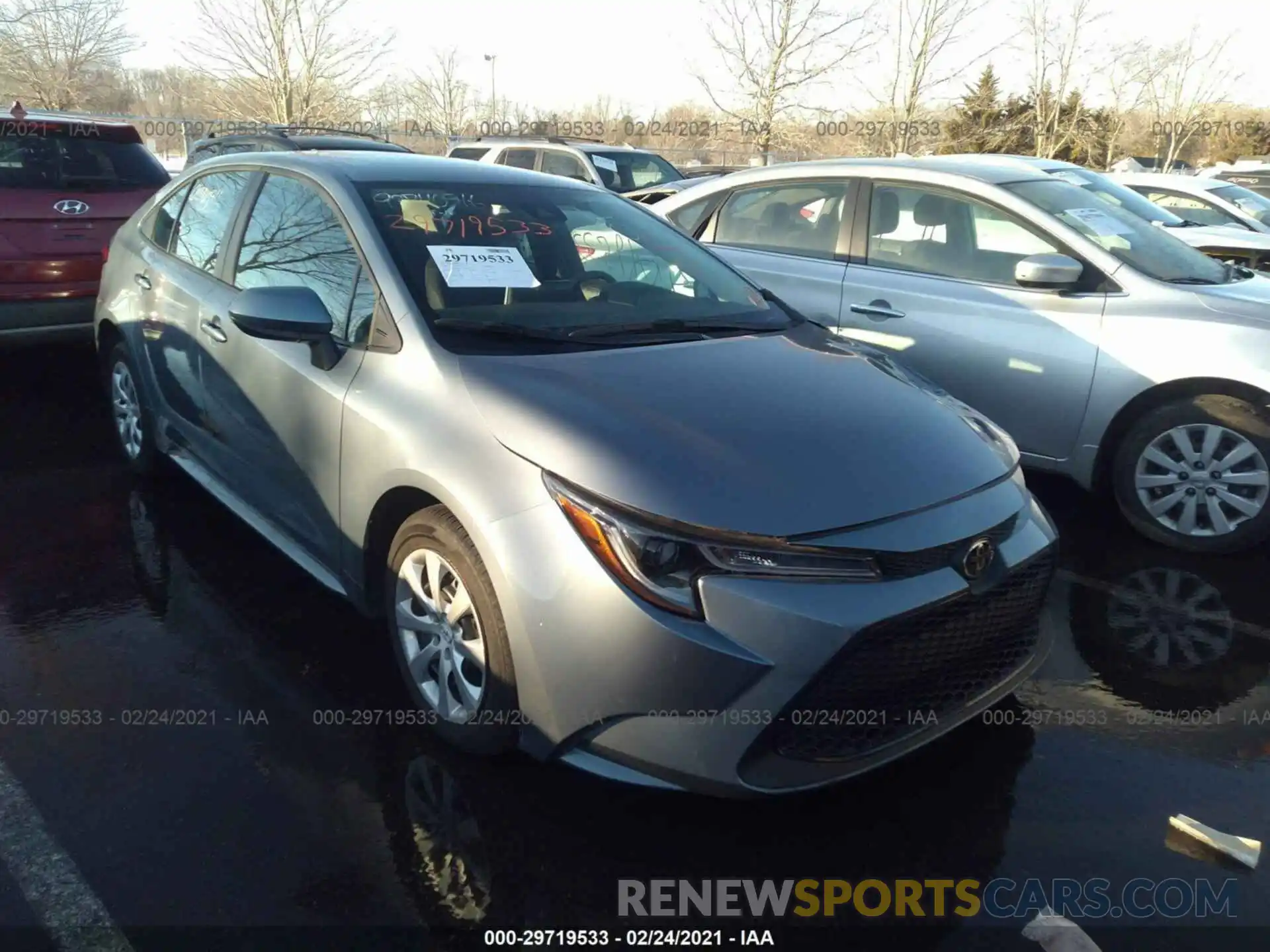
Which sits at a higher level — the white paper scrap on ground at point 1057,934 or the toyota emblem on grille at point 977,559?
the toyota emblem on grille at point 977,559

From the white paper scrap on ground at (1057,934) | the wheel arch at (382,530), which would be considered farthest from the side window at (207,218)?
the white paper scrap on ground at (1057,934)

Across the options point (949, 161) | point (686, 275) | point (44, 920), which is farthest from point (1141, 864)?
point (949, 161)

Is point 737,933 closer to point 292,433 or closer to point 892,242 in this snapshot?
point 292,433

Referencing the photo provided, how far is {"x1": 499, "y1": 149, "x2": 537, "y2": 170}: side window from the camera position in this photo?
13.6 meters

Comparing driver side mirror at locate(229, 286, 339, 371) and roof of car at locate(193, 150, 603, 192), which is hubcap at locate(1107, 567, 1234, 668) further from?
driver side mirror at locate(229, 286, 339, 371)

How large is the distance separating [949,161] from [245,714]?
459 centimetres

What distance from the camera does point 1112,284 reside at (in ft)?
14.8

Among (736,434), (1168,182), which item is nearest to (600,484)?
(736,434)

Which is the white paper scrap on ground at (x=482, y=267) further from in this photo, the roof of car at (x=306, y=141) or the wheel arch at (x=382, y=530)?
the roof of car at (x=306, y=141)

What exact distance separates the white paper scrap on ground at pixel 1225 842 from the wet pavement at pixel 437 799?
1.5 inches

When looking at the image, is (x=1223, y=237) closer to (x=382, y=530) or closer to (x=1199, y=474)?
(x=1199, y=474)

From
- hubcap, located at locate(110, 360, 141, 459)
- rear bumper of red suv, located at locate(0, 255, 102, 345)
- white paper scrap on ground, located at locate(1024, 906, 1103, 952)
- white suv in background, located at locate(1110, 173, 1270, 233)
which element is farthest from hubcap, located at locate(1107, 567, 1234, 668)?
white suv in background, located at locate(1110, 173, 1270, 233)

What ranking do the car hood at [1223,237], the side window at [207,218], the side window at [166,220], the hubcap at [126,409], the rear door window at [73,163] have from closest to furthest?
the side window at [207,218], the side window at [166,220], the hubcap at [126,409], the rear door window at [73,163], the car hood at [1223,237]

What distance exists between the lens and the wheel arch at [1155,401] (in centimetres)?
419
